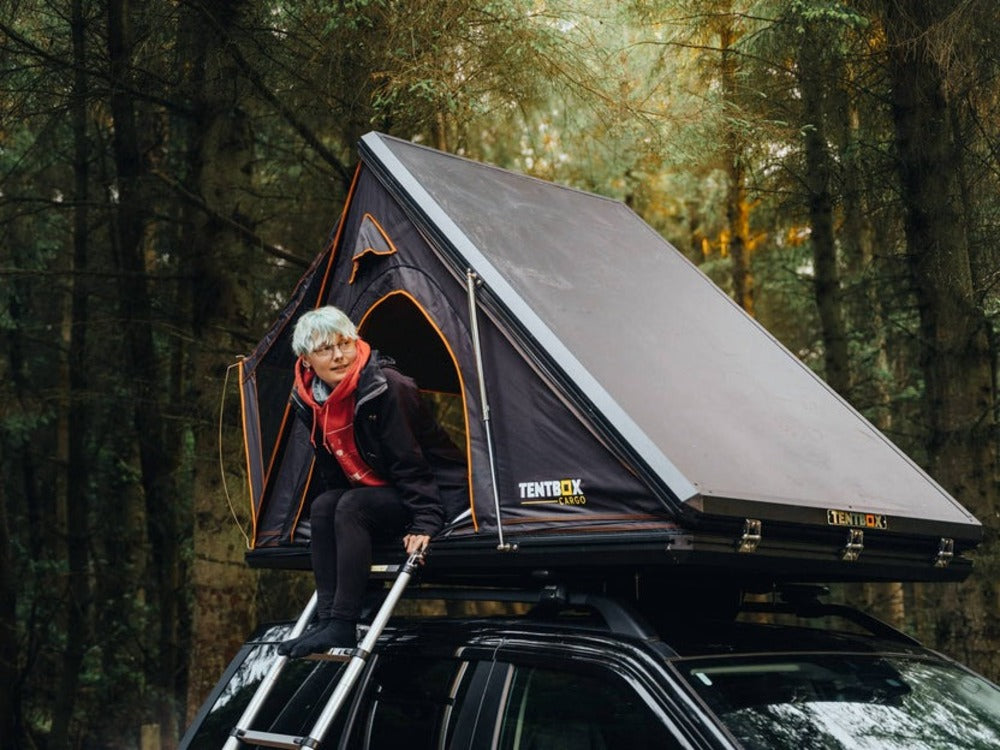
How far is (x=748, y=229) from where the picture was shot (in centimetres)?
1627

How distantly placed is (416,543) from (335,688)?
2.08 feet

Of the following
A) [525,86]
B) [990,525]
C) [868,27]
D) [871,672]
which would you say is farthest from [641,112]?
[871,672]

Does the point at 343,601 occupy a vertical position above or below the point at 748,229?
below

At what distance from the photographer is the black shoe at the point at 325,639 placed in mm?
4379

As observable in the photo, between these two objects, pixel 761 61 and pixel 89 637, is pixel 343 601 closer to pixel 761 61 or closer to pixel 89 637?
pixel 761 61

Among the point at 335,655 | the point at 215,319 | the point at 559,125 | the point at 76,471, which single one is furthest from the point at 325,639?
the point at 76,471

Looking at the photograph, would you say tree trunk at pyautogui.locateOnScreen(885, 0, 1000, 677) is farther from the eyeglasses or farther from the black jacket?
the eyeglasses

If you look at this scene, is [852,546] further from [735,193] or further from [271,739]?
[735,193]

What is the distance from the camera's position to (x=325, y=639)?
4414mm

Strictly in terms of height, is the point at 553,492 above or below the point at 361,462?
below

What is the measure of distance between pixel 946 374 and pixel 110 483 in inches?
610

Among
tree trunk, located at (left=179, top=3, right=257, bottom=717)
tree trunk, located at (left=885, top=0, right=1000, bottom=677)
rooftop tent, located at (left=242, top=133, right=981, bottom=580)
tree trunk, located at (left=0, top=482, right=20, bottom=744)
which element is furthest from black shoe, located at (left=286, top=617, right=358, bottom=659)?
tree trunk, located at (left=0, top=482, right=20, bottom=744)

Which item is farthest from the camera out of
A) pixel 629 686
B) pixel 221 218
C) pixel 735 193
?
pixel 735 193

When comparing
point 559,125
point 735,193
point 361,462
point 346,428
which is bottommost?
point 361,462
